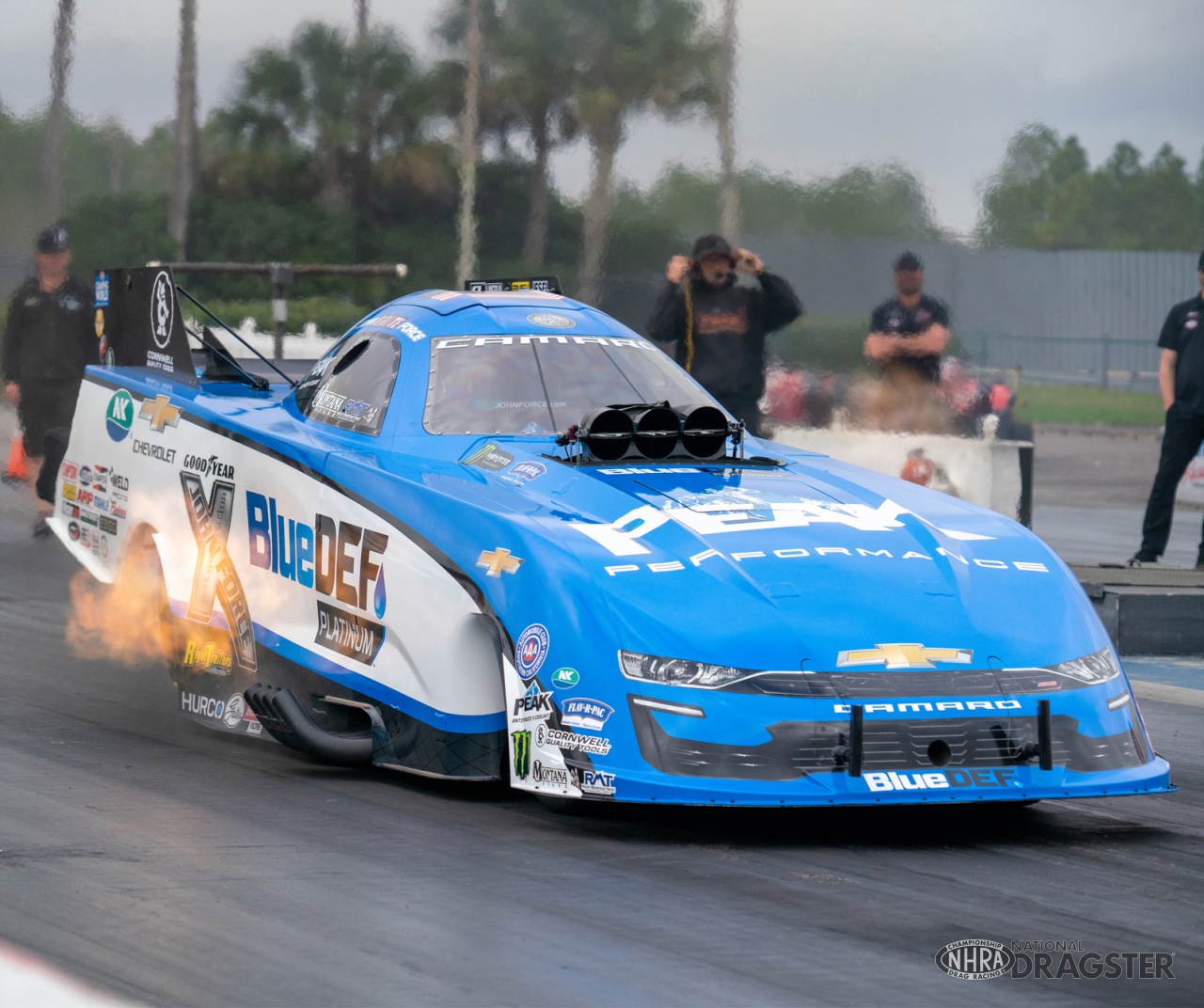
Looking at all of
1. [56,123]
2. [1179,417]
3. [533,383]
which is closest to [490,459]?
[533,383]

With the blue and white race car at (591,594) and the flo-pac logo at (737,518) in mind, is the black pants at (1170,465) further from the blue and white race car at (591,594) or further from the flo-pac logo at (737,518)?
the flo-pac logo at (737,518)

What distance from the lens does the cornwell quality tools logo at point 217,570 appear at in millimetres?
6812

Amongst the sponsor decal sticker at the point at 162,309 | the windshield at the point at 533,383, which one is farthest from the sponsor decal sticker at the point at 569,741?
the sponsor decal sticker at the point at 162,309

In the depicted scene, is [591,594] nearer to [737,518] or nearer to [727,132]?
[737,518]

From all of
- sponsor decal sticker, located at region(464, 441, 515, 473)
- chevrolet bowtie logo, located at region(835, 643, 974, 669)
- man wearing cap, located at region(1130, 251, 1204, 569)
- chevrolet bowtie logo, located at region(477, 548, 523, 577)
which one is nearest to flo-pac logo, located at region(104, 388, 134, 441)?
sponsor decal sticker, located at region(464, 441, 515, 473)

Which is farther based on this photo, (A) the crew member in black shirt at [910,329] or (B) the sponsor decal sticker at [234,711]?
(A) the crew member in black shirt at [910,329]

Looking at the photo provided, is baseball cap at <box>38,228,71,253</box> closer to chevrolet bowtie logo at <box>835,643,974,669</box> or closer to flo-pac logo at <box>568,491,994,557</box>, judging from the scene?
flo-pac logo at <box>568,491,994,557</box>

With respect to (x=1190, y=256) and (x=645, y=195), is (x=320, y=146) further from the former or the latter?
(x=1190, y=256)

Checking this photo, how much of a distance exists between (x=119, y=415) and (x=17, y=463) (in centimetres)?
628

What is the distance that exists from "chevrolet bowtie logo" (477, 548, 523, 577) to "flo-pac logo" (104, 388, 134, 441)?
275 centimetres

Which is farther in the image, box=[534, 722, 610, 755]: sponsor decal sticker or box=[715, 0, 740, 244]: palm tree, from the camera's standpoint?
box=[715, 0, 740, 244]: palm tree

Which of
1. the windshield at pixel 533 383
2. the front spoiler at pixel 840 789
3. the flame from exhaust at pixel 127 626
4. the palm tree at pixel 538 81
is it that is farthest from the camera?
the palm tree at pixel 538 81

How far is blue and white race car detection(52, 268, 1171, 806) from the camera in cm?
524

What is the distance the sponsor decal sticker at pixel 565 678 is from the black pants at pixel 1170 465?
6.41 meters
